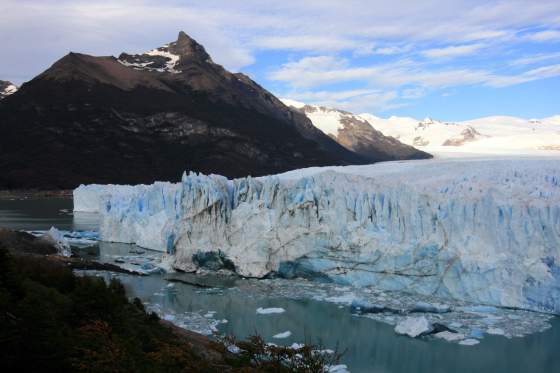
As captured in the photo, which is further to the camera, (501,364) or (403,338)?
(403,338)

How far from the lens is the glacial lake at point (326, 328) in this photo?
34.4ft

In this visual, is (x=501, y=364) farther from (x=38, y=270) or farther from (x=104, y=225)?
(x=104, y=225)

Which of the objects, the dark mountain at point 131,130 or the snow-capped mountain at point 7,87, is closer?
the dark mountain at point 131,130

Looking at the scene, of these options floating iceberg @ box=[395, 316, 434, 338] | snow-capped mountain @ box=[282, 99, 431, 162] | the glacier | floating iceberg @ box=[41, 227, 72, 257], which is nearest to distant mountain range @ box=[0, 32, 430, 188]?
snow-capped mountain @ box=[282, 99, 431, 162]

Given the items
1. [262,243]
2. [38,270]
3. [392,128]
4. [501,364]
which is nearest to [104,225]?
[262,243]

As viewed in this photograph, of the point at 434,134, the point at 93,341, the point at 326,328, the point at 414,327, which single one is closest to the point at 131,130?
the point at 326,328

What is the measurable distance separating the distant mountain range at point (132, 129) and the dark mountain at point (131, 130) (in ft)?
0.39

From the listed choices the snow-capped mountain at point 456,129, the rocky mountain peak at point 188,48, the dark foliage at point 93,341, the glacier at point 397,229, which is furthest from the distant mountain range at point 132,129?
the snow-capped mountain at point 456,129

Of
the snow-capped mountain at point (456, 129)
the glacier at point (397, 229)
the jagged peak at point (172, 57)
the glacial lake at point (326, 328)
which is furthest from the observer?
the snow-capped mountain at point (456, 129)

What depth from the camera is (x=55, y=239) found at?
65.2 feet

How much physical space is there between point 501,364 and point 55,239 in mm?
15277

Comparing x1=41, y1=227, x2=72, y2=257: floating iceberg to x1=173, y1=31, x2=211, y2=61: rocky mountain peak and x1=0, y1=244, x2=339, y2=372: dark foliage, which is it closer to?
x1=0, y1=244, x2=339, y2=372: dark foliage

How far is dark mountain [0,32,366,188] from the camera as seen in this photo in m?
60.3

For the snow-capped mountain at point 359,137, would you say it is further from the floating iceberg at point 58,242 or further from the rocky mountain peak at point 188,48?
the floating iceberg at point 58,242
